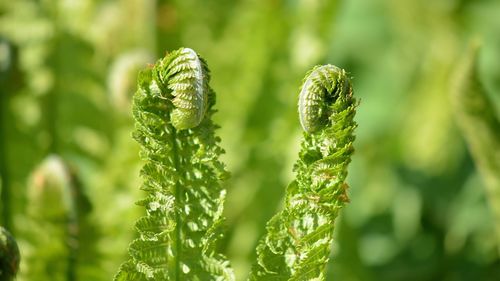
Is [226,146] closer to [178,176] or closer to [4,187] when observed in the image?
[4,187]

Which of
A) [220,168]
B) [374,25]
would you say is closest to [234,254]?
[220,168]


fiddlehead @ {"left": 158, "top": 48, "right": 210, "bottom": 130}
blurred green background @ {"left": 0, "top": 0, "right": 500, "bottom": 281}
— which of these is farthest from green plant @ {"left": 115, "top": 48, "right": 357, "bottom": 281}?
blurred green background @ {"left": 0, "top": 0, "right": 500, "bottom": 281}

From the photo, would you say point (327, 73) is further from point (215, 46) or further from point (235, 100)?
point (215, 46)

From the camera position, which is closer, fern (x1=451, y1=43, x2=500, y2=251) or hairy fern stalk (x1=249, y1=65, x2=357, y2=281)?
hairy fern stalk (x1=249, y1=65, x2=357, y2=281)

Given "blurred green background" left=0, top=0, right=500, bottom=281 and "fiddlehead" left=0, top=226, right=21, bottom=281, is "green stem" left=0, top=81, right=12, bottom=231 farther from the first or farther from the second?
"fiddlehead" left=0, top=226, right=21, bottom=281

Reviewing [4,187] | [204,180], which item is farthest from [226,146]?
[204,180]

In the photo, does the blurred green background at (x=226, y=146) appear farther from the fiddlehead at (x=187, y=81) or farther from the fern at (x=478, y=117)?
the fiddlehead at (x=187, y=81)

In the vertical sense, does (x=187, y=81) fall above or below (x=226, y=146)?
below
